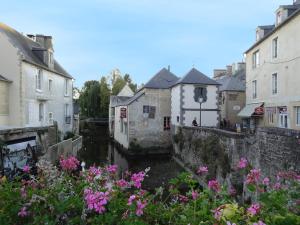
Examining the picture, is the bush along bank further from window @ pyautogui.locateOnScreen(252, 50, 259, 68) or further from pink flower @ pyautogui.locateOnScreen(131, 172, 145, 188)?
window @ pyautogui.locateOnScreen(252, 50, 259, 68)

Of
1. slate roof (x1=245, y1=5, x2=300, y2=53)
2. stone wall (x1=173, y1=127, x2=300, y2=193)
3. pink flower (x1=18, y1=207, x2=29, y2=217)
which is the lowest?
stone wall (x1=173, y1=127, x2=300, y2=193)

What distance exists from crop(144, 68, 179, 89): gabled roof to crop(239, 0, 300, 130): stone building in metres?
6.72

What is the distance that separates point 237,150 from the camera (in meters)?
11.3

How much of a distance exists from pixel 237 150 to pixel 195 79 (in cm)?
1262

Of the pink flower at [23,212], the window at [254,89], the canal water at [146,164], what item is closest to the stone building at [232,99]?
the window at [254,89]

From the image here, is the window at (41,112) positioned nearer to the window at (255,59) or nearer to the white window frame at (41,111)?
the white window frame at (41,111)

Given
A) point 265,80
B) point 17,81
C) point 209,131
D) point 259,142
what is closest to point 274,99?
point 265,80

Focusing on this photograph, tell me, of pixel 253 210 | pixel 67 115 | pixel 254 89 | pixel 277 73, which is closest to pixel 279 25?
pixel 277 73

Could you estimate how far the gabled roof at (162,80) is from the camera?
1052 inches

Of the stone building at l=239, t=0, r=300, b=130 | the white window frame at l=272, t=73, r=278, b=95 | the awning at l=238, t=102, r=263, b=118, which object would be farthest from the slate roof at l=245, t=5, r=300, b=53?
the awning at l=238, t=102, r=263, b=118

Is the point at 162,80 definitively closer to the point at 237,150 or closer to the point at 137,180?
the point at 237,150

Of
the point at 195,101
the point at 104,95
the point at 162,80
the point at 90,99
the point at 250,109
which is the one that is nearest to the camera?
the point at 250,109

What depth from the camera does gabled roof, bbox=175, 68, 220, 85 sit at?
2308cm

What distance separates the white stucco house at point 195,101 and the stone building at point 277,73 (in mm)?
2365
